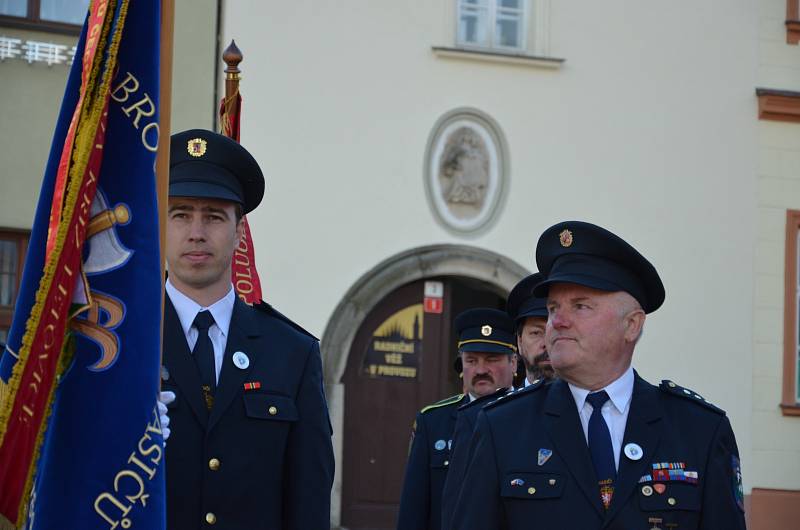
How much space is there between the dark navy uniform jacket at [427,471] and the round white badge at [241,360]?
2.87 meters

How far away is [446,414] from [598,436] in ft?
11.6

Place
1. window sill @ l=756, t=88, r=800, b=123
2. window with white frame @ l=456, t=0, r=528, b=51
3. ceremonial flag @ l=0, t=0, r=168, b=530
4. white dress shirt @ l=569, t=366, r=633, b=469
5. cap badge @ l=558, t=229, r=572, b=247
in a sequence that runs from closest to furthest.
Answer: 1. ceremonial flag @ l=0, t=0, r=168, b=530
2. white dress shirt @ l=569, t=366, r=633, b=469
3. cap badge @ l=558, t=229, r=572, b=247
4. window with white frame @ l=456, t=0, r=528, b=51
5. window sill @ l=756, t=88, r=800, b=123

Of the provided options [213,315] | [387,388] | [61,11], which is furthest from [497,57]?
[213,315]

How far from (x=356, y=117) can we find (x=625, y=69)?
9.92 ft

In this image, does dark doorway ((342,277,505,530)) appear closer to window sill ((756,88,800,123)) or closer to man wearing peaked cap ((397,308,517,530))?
window sill ((756,88,800,123))

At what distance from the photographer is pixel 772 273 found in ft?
55.5

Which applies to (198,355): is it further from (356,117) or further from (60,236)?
(356,117)

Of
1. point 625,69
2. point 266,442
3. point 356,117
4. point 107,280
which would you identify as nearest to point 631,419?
point 266,442

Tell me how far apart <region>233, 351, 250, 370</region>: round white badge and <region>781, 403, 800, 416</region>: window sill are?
12.6 metres

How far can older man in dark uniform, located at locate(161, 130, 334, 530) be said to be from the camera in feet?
16.4

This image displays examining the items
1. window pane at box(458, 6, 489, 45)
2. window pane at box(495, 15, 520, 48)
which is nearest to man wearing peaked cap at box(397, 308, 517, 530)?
window pane at box(458, 6, 489, 45)

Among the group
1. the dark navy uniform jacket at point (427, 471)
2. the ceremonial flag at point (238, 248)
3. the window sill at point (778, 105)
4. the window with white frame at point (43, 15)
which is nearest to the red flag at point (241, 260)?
the ceremonial flag at point (238, 248)

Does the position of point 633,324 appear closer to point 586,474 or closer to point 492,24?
point 586,474

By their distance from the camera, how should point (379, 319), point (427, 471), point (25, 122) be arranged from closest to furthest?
point (427, 471) < point (25, 122) < point (379, 319)
